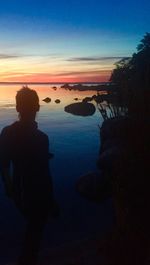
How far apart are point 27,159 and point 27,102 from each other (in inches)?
26.1

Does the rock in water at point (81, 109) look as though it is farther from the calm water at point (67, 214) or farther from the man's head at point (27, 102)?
the man's head at point (27, 102)

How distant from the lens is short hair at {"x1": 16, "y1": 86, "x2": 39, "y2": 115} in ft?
14.6

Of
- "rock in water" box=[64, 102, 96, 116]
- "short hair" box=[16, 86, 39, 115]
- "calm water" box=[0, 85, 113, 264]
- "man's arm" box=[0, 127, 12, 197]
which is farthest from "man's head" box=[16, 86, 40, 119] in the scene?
"rock in water" box=[64, 102, 96, 116]

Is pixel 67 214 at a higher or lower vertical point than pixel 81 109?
higher

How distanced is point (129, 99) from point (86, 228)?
371cm

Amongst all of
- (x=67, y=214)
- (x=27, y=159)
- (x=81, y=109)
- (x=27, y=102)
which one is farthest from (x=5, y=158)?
(x=81, y=109)

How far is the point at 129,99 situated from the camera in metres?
8.79

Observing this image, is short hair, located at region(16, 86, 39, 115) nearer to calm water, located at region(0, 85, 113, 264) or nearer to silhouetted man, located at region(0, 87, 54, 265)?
silhouetted man, located at region(0, 87, 54, 265)

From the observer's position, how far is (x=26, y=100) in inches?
176

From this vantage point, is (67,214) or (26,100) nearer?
(26,100)

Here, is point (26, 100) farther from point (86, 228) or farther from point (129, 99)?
point (86, 228)

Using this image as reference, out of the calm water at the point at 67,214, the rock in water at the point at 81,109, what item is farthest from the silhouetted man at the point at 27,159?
the rock in water at the point at 81,109

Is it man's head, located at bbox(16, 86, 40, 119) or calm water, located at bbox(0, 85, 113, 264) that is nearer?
→ man's head, located at bbox(16, 86, 40, 119)

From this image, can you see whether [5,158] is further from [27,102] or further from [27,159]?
[27,102]
